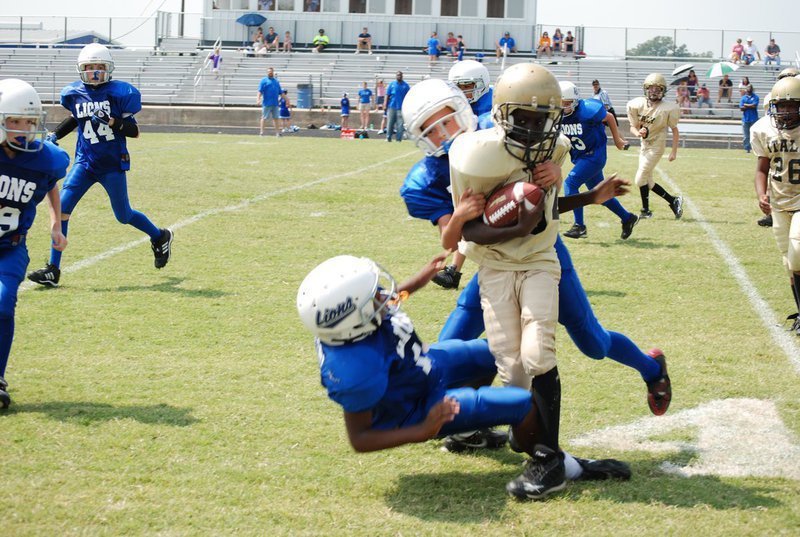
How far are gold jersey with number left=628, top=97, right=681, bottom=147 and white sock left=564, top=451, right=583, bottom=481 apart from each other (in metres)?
8.27

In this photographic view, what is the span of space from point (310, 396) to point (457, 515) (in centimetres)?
151

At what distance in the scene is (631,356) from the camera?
416cm

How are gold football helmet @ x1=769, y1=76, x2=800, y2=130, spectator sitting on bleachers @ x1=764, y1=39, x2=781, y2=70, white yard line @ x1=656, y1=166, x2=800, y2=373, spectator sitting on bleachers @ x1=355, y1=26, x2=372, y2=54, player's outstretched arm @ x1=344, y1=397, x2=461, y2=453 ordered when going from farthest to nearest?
spectator sitting on bleachers @ x1=355, y1=26, x2=372, y2=54, spectator sitting on bleachers @ x1=764, y1=39, x2=781, y2=70, gold football helmet @ x1=769, y1=76, x2=800, y2=130, white yard line @ x1=656, y1=166, x2=800, y2=373, player's outstretched arm @ x1=344, y1=397, x2=461, y2=453

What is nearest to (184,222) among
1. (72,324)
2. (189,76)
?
(72,324)

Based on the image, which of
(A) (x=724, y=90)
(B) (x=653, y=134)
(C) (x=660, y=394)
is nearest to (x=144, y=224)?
(C) (x=660, y=394)

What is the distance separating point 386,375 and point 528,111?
1145 mm

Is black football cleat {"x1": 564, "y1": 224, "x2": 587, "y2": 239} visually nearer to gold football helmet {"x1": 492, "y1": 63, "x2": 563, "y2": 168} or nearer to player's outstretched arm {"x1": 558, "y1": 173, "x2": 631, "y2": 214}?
player's outstretched arm {"x1": 558, "y1": 173, "x2": 631, "y2": 214}

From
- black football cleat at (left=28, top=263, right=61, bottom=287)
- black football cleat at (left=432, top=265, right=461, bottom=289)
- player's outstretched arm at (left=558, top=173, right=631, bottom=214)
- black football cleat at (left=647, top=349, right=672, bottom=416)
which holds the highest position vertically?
player's outstretched arm at (left=558, top=173, right=631, bottom=214)

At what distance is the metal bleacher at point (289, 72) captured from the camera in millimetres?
31328

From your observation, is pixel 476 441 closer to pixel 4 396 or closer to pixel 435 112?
pixel 435 112

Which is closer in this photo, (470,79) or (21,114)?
(21,114)

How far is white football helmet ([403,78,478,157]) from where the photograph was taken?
12.6ft

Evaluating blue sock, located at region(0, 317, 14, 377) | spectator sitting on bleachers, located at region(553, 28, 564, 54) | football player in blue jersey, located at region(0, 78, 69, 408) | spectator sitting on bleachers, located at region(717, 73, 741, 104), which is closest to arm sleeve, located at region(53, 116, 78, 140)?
football player in blue jersey, located at region(0, 78, 69, 408)

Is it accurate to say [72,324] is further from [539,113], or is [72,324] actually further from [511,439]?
[539,113]
